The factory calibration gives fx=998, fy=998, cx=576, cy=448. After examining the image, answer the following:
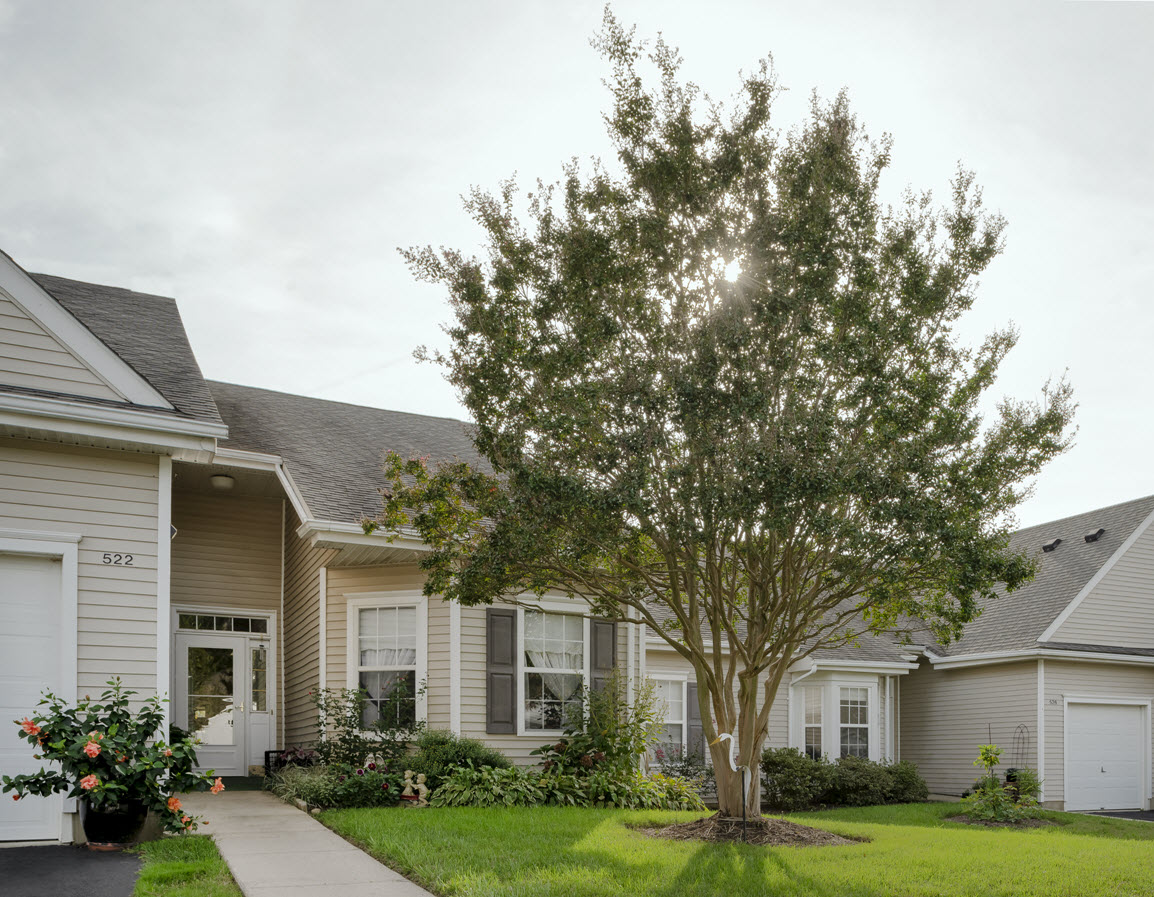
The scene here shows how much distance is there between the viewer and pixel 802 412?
9.54 meters

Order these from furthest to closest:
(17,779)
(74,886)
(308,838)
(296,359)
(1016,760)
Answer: (1016,760), (296,359), (308,838), (17,779), (74,886)

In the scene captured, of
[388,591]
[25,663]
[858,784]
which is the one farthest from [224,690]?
[858,784]

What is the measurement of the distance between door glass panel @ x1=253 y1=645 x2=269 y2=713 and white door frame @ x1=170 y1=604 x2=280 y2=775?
5cm

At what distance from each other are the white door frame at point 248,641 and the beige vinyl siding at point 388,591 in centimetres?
237

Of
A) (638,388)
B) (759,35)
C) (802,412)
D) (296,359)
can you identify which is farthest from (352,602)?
(759,35)

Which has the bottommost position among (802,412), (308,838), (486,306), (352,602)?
(308,838)

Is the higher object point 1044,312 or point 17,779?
point 1044,312

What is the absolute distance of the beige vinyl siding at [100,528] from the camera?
8867 mm

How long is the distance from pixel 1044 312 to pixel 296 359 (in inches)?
436

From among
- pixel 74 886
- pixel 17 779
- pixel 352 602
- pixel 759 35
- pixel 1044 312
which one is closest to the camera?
pixel 74 886

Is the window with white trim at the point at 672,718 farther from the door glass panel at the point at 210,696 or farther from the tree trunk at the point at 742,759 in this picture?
the door glass panel at the point at 210,696

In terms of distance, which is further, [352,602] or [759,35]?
[352,602]

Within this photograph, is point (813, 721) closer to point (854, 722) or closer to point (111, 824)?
point (854, 722)

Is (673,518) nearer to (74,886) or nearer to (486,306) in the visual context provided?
(486,306)
